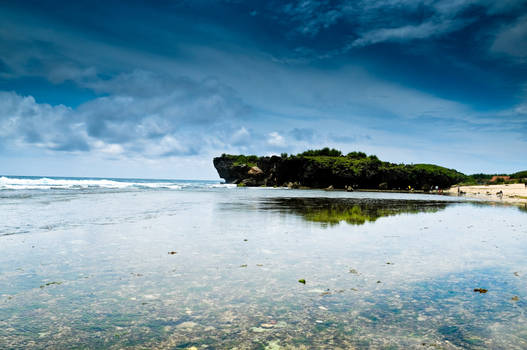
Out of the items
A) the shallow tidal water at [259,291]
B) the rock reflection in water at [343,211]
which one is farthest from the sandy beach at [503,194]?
the shallow tidal water at [259,291]

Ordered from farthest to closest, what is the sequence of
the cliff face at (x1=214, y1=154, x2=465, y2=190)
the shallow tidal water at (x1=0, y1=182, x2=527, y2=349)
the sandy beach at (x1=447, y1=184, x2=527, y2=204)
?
the cliff face at (x1=214, y1=154, x2=465, y2=190) → the sandy beach at (x1=447, y1=184, x2=527, y2=204) → the shallow tidal water at (x1=0, y1=182, x2=527, y2=349)

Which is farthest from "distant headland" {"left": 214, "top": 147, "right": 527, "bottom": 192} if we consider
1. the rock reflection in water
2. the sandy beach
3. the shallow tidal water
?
the shallow tidal water

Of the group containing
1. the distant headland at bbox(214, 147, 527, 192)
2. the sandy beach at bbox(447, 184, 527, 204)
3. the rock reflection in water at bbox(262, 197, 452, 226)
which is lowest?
the rock reflection in water at bbox(262, 197, 452, 226)

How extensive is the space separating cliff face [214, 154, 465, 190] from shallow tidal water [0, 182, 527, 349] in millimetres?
86146

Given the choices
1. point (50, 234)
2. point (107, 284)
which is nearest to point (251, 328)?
point (107, 284)

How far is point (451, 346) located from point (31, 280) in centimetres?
818

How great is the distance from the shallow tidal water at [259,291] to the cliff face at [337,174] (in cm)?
8615

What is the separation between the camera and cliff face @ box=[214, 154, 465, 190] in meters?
97.8

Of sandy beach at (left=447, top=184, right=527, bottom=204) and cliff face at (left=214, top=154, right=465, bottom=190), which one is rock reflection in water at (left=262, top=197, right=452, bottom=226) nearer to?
sandy beach at (left=447, top=184, right=527, bottom=204)

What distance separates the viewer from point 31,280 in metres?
7.19

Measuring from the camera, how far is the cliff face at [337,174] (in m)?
→ 97.8

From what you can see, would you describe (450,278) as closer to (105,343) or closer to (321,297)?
(321,297)

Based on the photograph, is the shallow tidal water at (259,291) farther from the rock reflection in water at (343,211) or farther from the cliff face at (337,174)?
the cliff face at (337,174)

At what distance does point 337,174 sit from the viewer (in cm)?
9706
